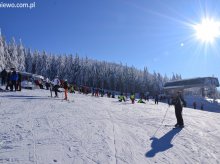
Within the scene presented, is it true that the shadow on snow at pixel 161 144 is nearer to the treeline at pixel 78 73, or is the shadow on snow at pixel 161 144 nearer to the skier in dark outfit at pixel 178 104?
the skier in dark outfit at pixel 178 104

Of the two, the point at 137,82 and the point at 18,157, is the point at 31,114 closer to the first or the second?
the point at 18,157

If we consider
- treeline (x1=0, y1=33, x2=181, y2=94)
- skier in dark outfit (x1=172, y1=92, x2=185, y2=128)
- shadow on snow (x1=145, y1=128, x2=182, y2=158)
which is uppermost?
treeline (x1=0, y1=33, x2=181, y2=94)

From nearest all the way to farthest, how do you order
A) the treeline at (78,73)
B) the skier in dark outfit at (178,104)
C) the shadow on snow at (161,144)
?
the shadow on snow at (161,144)
the skier in dark outfit at (178,104)
the treeline at (78,73)


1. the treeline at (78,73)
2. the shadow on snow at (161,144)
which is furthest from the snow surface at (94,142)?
the treeline at (78,73)

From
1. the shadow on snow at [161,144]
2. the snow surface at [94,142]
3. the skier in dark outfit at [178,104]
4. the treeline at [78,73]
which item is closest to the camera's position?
the snow surface at [94,142]

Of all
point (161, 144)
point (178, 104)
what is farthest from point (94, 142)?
point (178, 104)

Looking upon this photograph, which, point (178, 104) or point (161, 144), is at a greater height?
point (178, 104)

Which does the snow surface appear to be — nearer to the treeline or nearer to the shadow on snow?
the shadow on snow

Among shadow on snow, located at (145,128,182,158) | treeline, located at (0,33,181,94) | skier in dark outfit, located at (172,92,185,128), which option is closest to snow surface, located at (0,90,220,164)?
shadow on snow, located at (145,128,182,158)

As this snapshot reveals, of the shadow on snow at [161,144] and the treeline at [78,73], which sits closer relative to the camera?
the shadow on snow at [161,144]

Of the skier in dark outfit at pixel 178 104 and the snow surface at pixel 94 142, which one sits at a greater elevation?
the skier in dark outfit at pixel 178 104

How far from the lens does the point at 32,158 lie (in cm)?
572

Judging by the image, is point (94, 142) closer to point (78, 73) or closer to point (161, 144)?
point (161, 144)

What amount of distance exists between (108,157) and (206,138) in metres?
5.18
